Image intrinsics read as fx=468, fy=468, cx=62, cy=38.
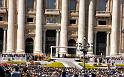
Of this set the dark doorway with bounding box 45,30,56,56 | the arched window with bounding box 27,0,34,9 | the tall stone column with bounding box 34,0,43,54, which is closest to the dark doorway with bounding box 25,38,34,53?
the tall stone column with bounding box 34,0,43,54

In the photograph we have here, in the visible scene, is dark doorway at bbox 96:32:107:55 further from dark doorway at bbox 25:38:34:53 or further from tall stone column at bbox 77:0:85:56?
dark doorway at bbox 25:38:34:53

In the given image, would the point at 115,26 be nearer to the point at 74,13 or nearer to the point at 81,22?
the point at 81,22

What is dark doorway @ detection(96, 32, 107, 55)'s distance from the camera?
94.8 metres

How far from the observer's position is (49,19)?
3691 inches

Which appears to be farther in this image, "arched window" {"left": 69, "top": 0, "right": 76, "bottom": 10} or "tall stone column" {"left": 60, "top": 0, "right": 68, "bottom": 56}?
"arched window" {"left": 69, "top": 0, "right": 76, "bottom": 10}

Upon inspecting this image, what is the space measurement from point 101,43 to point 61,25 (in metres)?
9.20

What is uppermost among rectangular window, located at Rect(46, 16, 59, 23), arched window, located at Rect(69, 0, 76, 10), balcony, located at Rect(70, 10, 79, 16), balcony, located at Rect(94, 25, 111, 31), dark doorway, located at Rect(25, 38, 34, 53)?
arched window, located at Rect(69, 0, 76, 10)

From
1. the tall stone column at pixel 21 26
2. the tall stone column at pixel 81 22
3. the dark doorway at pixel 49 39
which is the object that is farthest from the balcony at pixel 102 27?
the tall stone column at pixel 21 26

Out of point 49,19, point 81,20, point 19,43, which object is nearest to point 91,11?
point 81,20

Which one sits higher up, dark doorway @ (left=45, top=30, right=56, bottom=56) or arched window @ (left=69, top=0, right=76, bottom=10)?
arched window @ (left=69, top=0, right=76, bottom=10)

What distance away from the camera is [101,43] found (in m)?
95.2

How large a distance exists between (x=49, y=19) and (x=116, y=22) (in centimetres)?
1337

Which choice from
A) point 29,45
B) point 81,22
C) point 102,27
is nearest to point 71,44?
point 81,22

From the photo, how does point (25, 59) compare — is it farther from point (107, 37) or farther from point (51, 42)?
point (107, 37)
